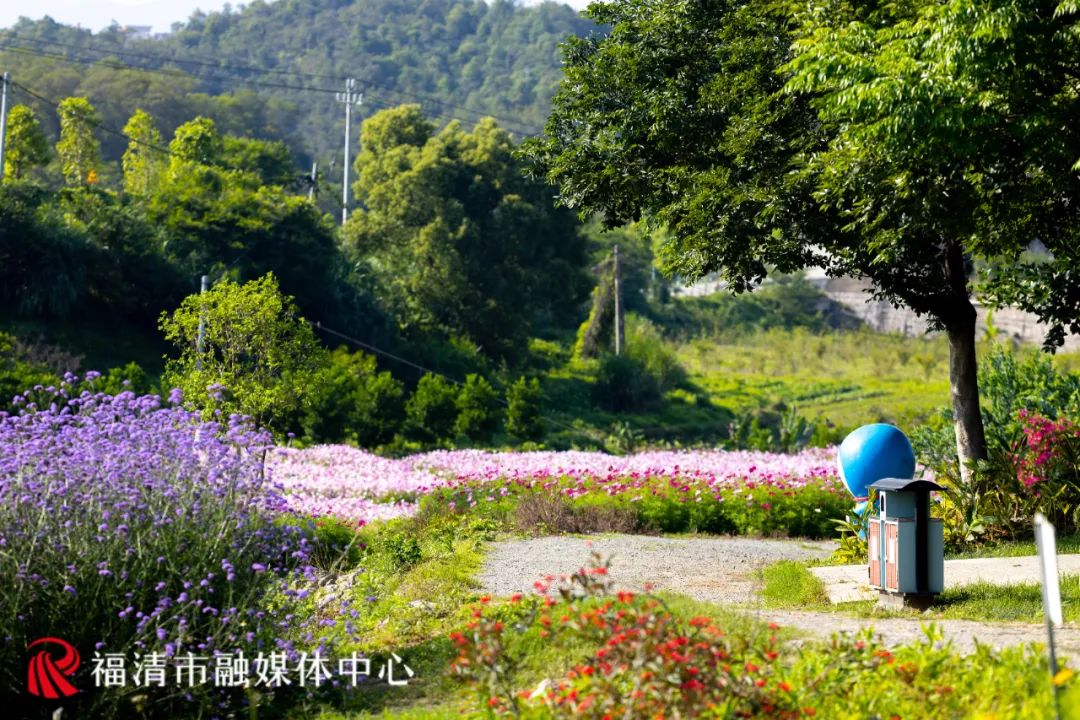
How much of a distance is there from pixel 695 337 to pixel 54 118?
5153 cm

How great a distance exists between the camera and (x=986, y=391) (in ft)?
58.6

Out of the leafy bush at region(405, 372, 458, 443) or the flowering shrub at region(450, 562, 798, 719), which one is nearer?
the flowering shrub at region(450, 562, 798, 719)

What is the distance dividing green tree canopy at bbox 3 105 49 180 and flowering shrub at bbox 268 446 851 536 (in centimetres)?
3222

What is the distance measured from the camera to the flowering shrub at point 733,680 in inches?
205

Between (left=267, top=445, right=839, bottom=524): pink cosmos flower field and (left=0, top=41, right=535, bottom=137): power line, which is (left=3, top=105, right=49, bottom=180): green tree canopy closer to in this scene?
(left=0, top=41, right=535, bottom=137): power line

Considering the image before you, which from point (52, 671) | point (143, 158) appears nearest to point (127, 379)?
point (52, 671)

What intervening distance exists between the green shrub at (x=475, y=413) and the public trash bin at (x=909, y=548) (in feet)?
67.1

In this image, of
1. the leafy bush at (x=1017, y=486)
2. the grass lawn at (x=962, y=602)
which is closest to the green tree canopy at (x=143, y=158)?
the leafy bush at (x=1017, y=486)

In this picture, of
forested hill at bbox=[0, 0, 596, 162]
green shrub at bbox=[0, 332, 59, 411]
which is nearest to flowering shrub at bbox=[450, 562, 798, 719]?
green shrub at bbox=[0, 332, 59, 411]

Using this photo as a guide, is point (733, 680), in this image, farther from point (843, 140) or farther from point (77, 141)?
point (77, 141)

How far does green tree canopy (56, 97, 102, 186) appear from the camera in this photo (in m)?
51.3

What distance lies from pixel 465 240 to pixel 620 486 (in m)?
29.0

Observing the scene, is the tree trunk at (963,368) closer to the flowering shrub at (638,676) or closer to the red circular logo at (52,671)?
the flowering shrub at (638,676)

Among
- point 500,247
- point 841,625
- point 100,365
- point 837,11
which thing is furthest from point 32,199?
point 841,625
